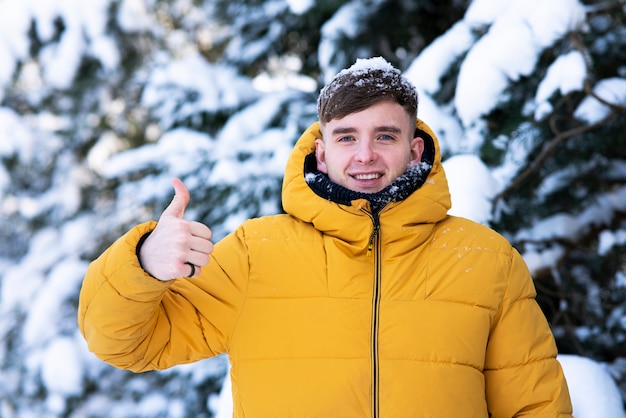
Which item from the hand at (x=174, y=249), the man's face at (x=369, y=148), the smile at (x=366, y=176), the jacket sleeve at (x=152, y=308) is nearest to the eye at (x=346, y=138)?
the man's face at (x=369, y=148)

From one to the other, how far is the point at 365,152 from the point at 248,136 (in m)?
2.28

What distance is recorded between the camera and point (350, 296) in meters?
1.83

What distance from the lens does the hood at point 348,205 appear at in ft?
6.18

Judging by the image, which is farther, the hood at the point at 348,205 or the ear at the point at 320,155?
the ear at the point at 320,155

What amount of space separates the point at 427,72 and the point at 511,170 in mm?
603

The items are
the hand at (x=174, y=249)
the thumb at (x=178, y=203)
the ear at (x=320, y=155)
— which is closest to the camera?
the hand at (x=174, y=249)

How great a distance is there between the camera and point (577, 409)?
2.59m

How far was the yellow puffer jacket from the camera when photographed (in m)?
1.73

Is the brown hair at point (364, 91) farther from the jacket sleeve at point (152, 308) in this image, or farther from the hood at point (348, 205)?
the jacket sleeve at point (152, 308)

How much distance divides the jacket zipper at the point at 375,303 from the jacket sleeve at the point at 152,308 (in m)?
0.37

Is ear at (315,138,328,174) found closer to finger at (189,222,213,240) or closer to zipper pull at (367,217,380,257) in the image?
zipper pull at (367,217,380,257)

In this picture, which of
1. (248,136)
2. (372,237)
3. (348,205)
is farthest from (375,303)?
(248,136)

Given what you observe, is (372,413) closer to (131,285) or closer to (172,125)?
(131,285)

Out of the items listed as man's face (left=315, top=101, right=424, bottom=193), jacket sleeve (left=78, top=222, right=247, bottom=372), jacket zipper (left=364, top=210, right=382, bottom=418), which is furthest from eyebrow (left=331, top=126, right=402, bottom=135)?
jacket sleeve (left=78, top=222, right=247, bottom=372)
